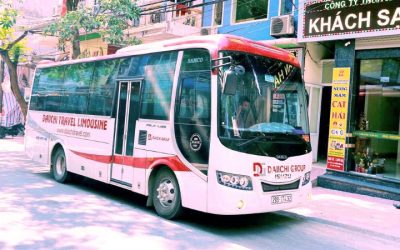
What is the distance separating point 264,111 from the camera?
6.60m

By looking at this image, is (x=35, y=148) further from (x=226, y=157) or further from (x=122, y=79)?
(x=226, y=157)

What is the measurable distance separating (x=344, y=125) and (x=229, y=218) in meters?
5.26

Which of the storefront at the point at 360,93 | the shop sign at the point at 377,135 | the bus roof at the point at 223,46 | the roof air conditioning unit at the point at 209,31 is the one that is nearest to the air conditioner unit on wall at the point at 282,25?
the storefront at the point at 360,93

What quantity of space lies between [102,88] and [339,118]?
634 cm

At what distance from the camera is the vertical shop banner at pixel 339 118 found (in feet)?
37.4

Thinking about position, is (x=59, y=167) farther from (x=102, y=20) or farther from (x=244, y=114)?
(x=102, y=20)

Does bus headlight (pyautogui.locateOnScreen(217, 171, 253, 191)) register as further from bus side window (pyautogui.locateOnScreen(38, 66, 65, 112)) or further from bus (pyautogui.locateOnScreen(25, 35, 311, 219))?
bus side window (pyautogui.locateOnScreen(38, 66, 65, 112))

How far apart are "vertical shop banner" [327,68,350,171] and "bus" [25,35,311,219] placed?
435 centimetres

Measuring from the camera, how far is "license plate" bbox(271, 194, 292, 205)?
6.54 meters

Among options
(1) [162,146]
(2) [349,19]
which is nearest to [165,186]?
(1) [162,146]

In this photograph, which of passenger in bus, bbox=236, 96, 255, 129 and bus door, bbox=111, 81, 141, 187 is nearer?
passenger in bus, bbox=236, 96, 255, 129

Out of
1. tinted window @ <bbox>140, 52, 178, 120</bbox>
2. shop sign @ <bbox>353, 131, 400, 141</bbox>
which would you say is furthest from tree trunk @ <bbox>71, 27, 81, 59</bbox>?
shop sign @ <bbox>353, 131, 400, 141</bbox>

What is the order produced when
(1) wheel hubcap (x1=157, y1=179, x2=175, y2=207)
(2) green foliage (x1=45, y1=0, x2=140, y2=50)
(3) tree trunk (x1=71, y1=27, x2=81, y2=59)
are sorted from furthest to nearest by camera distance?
(3) tree trunk (x1=71, y1=27, x2=81, y2=59) → (2) green foliage (x1=45, y1=0, x2=140, y2=50) → (1) wheel hubcap (x1=157, y1=179, x2=175, y2=207)

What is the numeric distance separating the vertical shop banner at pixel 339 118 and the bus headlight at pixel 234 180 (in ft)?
19.9
